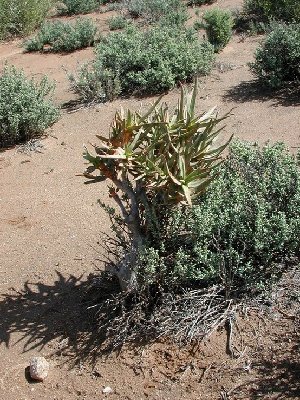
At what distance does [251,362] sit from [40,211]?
3129 millimetres

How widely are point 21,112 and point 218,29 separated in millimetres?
4611

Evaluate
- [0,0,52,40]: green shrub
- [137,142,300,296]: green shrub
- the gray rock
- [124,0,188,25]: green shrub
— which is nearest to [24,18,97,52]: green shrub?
[124,0,188,25]: green shrub

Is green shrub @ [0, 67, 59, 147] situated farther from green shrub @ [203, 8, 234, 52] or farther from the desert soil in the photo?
green shrub @ [203, 8, 234, 52]

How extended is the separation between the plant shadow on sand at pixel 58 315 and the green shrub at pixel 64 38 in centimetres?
858

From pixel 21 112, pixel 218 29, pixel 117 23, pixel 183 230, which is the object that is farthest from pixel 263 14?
pixel 183 230

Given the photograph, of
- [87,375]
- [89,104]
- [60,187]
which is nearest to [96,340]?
[87,375]

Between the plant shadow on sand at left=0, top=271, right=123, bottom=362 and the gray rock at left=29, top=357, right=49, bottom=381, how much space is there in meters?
0.18

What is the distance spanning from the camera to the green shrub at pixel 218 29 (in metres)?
11.2

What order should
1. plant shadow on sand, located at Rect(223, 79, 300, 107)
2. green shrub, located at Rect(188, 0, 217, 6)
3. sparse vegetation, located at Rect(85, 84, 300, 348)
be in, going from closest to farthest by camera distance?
sparse vegetation, located at Rect(85, 84, 300, 348)
plant shadow on sand, located at Rect(223, 79, 300, 107)
green shrub, located at Rect(188, 0, 217, 6)

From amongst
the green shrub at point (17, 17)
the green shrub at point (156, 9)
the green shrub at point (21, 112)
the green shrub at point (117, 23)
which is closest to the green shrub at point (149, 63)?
the green shrub at point (21, 112)

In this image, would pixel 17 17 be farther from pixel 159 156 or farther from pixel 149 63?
pixel 159 156

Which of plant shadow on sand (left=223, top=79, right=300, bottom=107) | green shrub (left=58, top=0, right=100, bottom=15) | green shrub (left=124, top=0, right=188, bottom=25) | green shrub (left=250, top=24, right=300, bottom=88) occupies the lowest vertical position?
plant shadow on sand (left=223, top=79, right=300, bottom=107)

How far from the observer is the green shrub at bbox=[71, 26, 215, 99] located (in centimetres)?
935

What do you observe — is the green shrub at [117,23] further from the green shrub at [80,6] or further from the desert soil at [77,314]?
the desert soil at [77,314]
